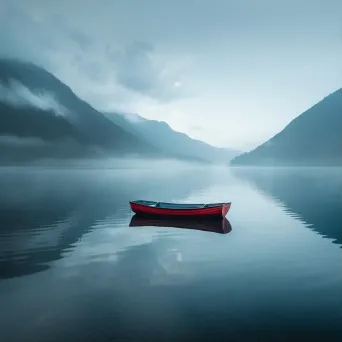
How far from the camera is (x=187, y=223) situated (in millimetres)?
39969

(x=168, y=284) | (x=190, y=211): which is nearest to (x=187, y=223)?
(x=190, y=211)

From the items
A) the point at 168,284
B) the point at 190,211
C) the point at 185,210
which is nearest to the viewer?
the point at 168,284

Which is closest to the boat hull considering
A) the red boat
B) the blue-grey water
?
the red boat

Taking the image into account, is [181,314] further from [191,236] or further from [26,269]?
[191,236]

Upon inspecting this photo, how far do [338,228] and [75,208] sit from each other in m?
38.2

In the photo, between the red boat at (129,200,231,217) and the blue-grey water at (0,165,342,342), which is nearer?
the blue-grey water at (0,165,342,342)

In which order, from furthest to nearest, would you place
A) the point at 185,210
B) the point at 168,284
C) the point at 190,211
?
the point at 185,210 < the point at 190,211 < the point at 168,284

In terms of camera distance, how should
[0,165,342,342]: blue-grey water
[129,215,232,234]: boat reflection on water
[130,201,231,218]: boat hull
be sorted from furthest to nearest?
1. [130,201,231,218]: boat hull
2. [129,215,232,234]: boat reflection on water
3. [0,165,342,342]: blue-grey water

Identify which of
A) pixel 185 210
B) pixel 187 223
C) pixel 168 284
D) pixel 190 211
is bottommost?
pixel 187 223

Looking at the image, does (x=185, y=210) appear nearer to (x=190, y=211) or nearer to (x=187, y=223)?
(x=190, y=211)

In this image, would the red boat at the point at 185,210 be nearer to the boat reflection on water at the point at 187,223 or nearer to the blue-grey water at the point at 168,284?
the boat reflection on water at the point at 187,223

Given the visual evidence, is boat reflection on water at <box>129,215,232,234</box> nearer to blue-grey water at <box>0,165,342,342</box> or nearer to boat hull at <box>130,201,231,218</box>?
boat hull at <box>130,201,231,218</box>

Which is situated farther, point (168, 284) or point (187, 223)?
point (187, 223)

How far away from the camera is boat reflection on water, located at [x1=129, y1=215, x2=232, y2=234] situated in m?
37.2
